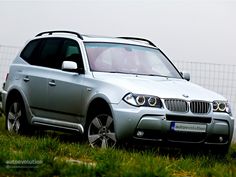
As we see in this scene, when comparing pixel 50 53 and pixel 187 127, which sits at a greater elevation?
pixel 50 53

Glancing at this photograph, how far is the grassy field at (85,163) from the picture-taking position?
6215mm

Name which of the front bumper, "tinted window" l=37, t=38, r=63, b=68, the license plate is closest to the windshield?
"tinted window" l=37, t=38, r=63, b=68

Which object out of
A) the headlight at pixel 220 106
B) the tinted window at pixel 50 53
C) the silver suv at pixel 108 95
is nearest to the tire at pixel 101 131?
the silver suv at pixel 108 95

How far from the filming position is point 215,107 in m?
8.77

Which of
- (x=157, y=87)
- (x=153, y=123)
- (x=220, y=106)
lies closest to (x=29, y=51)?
(x=157, y=87)

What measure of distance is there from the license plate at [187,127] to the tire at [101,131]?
74cm

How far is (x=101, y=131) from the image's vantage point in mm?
8664

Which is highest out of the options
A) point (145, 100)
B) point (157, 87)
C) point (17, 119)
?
point (157, 87)

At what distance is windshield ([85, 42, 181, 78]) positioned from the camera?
31.2 ft

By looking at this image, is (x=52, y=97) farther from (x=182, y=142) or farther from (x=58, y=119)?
(x=182, y=142)

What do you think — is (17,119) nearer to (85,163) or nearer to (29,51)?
(29,51)

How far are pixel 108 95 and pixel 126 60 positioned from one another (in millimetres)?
1274

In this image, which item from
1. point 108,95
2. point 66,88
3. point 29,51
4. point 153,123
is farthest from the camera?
point 29,51

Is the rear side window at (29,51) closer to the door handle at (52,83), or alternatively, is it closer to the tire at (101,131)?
the door handle at (52,83)
